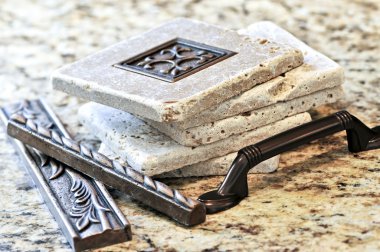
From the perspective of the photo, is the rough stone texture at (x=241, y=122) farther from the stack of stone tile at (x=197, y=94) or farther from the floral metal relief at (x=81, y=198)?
the floral metal relief at (x=81, y=198)

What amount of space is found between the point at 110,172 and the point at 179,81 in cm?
17

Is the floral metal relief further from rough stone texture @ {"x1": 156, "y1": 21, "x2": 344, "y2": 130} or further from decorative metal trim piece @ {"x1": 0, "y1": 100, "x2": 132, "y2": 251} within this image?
rough stone texture @ {"x1": 156, "y1": 21, "x2": 344, "y2": 130}

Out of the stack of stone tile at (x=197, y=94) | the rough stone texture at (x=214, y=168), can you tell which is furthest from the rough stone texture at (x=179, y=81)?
the rough stone texture at (x=214, y=168)

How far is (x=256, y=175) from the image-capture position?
146 centimetres

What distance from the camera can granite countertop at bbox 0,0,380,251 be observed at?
1280mm

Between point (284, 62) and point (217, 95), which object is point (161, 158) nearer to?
point (217, 95)

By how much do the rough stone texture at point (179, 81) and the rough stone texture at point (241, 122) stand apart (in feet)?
0.15

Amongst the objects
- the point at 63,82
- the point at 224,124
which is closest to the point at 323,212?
the point at 224,124

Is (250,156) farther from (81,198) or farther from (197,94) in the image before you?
(81,198)

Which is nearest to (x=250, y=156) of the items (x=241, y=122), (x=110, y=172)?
(x=241, y=122)

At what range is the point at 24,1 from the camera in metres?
2.43

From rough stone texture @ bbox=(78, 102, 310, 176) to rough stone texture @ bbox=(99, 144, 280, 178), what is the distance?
1 centimetres

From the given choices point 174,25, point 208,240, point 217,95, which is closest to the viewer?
point 208,240

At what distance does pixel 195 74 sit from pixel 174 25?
25 centimetres
